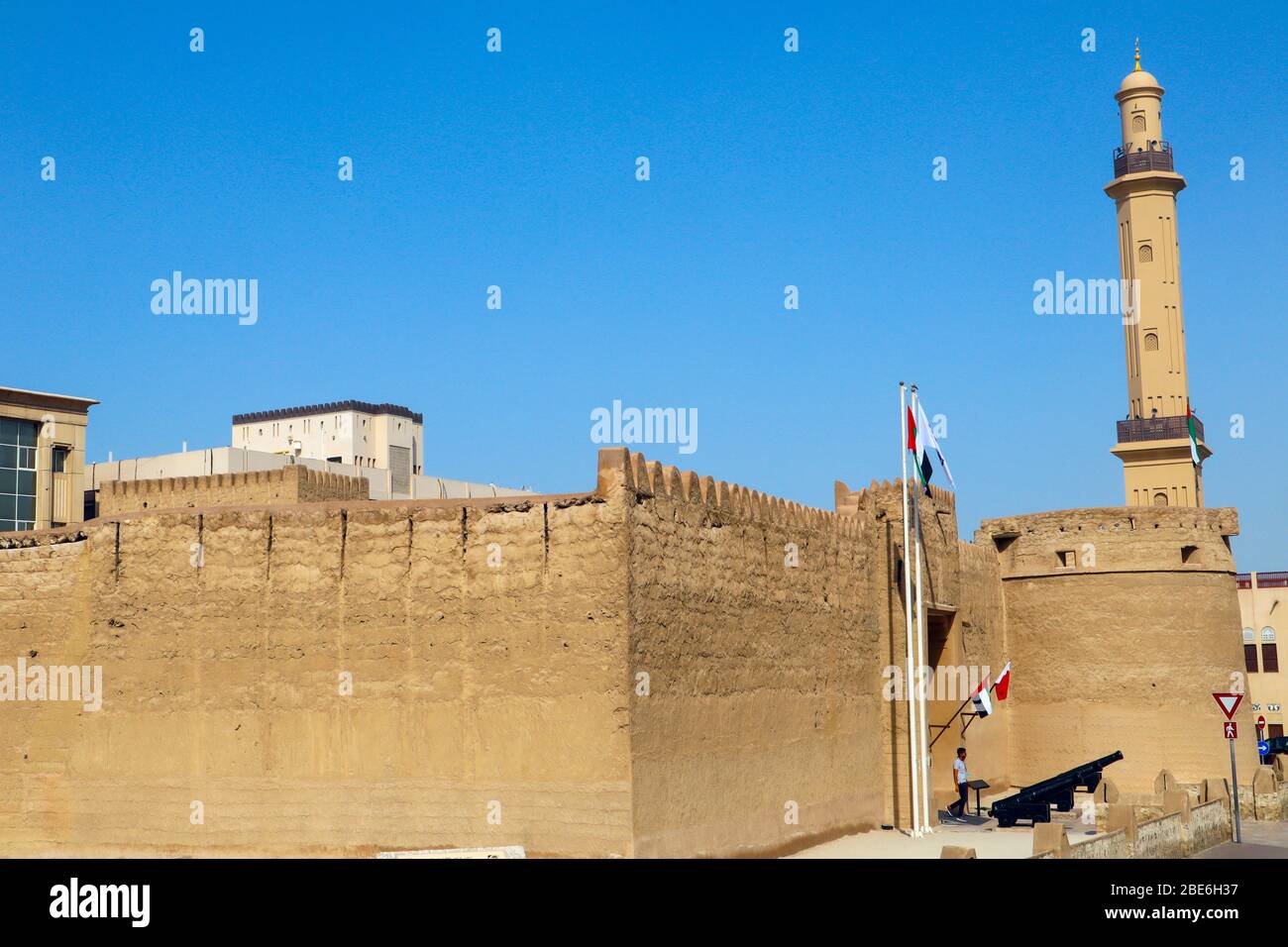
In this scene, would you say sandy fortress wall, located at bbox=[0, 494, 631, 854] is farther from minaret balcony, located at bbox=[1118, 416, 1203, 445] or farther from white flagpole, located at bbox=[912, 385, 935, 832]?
minaret balcony, located at bbox=[1118, 416, 1203, 445]

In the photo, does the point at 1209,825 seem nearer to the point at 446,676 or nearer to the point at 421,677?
the point at 446,676

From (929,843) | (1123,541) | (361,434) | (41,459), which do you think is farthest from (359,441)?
(929,843)

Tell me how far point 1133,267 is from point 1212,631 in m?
17.0

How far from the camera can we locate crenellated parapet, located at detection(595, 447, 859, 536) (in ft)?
55.6

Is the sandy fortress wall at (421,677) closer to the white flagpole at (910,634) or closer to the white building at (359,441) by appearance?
the white flagpole at (910,634)

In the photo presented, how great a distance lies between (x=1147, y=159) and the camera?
4488 cm

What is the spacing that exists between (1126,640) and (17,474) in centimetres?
2701

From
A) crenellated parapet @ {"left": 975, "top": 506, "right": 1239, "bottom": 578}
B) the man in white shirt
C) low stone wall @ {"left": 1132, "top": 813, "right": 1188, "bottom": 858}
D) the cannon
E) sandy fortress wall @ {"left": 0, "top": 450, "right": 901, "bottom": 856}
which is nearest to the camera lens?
sandy fortress wall @ {"left": 0, "top": 450, "right": 901, "bottom": 856}

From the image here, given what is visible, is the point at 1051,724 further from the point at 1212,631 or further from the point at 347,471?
the point at 347,471

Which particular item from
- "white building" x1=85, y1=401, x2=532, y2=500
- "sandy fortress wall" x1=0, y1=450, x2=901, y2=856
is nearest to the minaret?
"white building" x1=85, y1=401, x2=532, y2=500

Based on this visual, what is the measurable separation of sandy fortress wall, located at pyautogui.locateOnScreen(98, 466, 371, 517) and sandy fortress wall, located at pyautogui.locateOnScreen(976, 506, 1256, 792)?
544 inches

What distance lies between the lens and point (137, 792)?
62.4ft

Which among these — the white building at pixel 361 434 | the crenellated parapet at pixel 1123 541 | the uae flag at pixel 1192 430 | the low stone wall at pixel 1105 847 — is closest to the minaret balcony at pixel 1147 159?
the uae flag at pixel 1192 430

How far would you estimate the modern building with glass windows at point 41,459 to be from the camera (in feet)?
125
